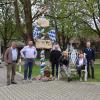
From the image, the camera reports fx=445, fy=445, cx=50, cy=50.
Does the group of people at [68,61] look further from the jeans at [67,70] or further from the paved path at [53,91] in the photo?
the paved path at [53,91]

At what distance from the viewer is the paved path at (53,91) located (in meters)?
14.2

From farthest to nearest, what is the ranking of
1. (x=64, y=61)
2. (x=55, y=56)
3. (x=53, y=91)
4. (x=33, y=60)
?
(x=55, y=56), (x=64, y=61), (x=33, y=60), (x=53, y=91)

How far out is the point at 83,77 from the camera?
822 inches

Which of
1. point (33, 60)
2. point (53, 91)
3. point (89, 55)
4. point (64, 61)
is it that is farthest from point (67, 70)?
point (53, 91)

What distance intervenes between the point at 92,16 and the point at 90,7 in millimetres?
3635

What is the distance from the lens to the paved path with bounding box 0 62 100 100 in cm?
1418

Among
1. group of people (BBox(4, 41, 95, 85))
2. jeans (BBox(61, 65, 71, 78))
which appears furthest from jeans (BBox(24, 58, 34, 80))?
jeans (BBox(61, 65, 71, 78))

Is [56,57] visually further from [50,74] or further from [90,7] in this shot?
[90,7]

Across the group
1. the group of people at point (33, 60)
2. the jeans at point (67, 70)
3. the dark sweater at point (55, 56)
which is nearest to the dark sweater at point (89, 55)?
the group of people at point (33, 60)

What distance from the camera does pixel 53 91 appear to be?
15.9m

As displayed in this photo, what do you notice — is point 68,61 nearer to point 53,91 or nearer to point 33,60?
point 33,60

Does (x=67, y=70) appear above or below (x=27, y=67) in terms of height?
below

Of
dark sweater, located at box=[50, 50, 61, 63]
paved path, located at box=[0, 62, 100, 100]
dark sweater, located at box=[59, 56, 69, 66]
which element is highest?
dark sweater, located at box=[50, 50, 61, 63]

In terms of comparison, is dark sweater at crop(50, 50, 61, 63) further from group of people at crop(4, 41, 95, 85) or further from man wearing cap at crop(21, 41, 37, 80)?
man wearing cap at crop(21, 41, 37, 80)
